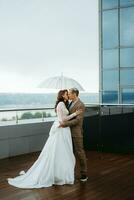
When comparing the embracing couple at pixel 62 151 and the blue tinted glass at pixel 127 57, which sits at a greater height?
the blue tinted glass at pixel 127 57

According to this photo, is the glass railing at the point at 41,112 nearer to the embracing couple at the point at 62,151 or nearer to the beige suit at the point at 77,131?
the embracing couple at the point at 62,151

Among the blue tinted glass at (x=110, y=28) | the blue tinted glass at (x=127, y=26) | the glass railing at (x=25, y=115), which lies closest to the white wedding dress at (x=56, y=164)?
the glass railing at (x=25, y=115)

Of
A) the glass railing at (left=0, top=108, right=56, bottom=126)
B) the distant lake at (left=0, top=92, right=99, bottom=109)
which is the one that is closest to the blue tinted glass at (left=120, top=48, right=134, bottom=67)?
the distant lake at (left=0, top=92, right=99, bottom=109)

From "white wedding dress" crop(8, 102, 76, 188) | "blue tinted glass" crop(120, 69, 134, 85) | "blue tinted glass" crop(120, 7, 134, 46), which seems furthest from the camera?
"blue tinted glass" crop(120, 69, 134, 85)

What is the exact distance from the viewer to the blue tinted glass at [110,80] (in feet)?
58.9

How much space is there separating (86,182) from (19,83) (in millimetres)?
5845

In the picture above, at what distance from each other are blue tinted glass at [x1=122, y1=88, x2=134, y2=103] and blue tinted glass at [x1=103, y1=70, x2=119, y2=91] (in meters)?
0.44

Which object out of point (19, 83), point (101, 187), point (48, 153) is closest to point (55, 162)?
point (48, 153)

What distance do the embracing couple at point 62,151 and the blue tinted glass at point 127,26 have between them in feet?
36.0

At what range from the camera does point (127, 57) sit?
17578 millimetres

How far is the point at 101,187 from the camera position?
21.5 ft

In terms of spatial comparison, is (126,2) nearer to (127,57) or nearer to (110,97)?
(127,57)

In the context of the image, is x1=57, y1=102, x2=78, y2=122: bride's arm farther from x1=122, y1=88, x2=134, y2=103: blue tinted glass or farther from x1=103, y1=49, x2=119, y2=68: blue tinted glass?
x1=103, y1=49, x2=119, y2=68: blue tinted glass

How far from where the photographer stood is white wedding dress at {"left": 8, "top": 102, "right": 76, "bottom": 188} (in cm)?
676
